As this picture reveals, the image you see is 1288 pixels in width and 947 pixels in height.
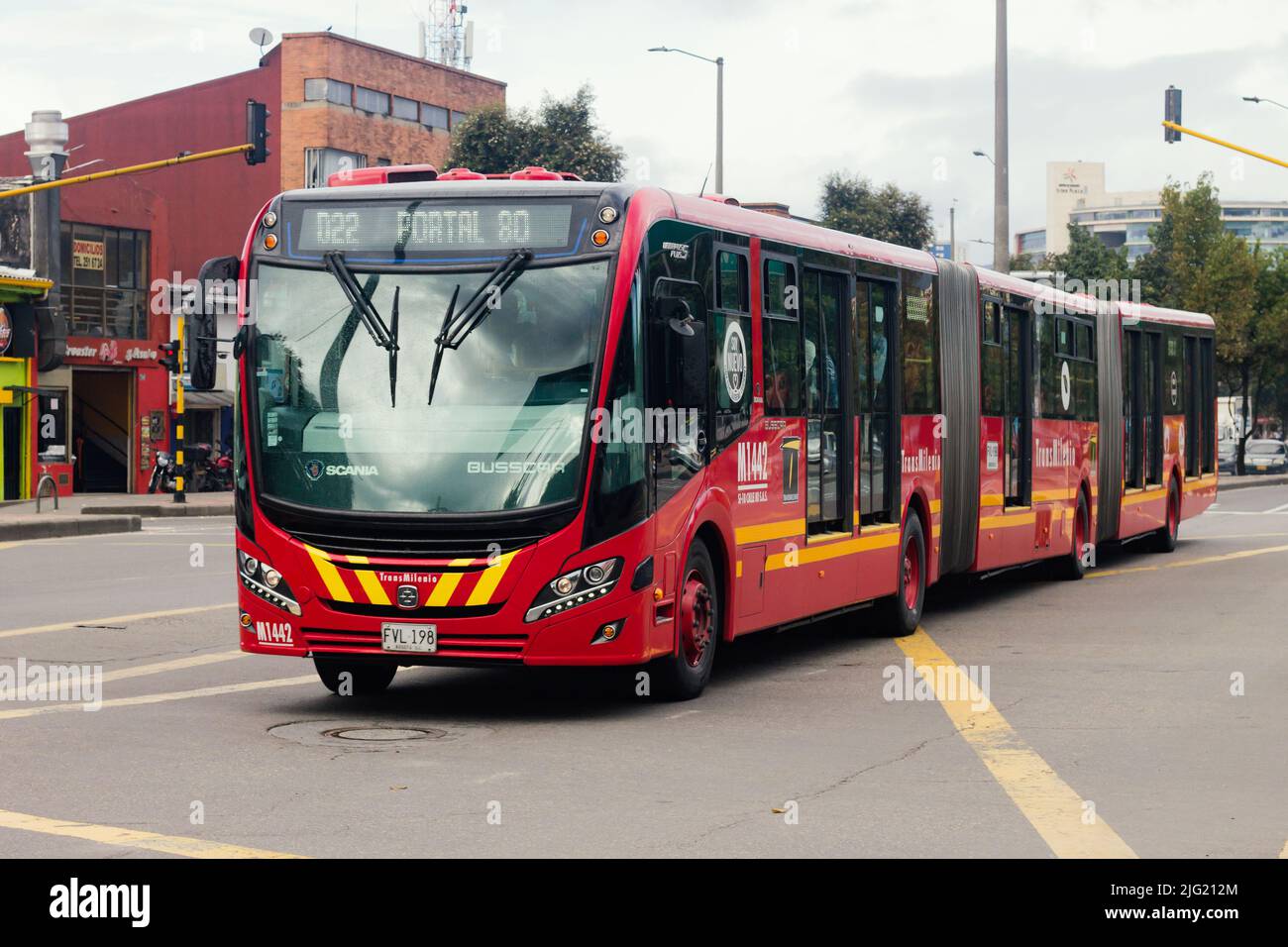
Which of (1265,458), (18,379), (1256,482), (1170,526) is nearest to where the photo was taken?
(1170,526)

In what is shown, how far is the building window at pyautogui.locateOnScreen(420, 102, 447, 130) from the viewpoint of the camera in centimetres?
6794

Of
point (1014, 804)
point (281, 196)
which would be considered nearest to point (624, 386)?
point (281, 196)

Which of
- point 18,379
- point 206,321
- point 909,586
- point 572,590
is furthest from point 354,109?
point 572,590

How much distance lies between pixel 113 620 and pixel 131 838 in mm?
9388

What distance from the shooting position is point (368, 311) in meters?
10.8

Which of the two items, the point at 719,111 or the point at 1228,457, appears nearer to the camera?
the point at 719,111

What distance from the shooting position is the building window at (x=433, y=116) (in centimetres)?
6794

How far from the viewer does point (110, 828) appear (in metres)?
7.50

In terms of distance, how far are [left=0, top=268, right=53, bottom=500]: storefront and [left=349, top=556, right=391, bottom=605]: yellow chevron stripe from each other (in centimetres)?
3544

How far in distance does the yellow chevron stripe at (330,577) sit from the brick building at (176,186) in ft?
121

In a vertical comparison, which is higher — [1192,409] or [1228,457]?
[1192,409]

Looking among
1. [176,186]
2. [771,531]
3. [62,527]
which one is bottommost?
[62,527]

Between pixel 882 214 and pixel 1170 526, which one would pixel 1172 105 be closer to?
pixel 1170 526

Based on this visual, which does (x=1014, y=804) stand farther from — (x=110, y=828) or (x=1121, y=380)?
(x=1121, y=380)
